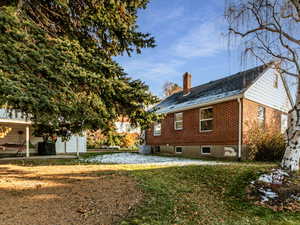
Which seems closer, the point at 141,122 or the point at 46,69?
the point at 46,69

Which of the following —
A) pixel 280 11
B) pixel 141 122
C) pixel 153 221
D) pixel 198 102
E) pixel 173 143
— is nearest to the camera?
pixel 153 221

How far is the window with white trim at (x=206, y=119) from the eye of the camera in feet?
40.1

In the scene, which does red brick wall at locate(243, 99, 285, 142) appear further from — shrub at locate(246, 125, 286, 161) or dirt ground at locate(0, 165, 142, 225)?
dirt ground at locate(0, 165, 142, 225)

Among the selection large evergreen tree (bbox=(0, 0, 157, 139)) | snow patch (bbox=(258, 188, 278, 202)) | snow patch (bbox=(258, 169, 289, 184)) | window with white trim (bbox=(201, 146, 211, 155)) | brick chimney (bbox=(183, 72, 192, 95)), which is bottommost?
window with white trim (bbox=(201, 146, 211, 155))

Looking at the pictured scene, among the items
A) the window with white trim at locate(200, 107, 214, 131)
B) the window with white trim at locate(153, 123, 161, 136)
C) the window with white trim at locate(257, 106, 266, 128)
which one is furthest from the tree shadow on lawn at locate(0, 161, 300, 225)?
the window with white trim at locate(153, 123, 161, 136)

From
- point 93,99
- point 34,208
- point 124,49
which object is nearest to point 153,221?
point 34,208

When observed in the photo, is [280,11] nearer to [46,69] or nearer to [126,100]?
[126,100]

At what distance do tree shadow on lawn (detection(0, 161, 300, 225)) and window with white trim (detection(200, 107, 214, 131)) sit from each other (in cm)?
630

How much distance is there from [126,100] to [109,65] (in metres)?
0.95

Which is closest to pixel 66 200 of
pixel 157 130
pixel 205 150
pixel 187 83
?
pixel 205 150

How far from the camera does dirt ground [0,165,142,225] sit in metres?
3.32

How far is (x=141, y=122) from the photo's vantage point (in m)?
5.25

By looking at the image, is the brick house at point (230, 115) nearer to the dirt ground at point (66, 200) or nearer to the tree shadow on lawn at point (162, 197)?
the tree shadow on lawn at point (162, 197)

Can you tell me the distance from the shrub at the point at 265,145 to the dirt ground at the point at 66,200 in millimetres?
7556
